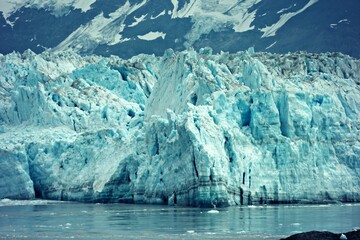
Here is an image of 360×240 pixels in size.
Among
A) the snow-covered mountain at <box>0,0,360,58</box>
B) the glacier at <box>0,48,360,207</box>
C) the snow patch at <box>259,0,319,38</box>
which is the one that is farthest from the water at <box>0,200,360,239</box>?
the snow patch at <box>259,0,319,38</box>

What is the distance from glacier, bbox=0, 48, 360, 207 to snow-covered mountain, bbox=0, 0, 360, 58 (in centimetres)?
3594

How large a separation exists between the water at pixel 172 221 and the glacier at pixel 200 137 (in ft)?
5.89

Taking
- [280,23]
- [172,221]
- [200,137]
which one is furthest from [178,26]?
[172,221]

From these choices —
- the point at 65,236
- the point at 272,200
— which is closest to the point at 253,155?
the point at 272,200

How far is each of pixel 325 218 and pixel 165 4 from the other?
9249 centimetres

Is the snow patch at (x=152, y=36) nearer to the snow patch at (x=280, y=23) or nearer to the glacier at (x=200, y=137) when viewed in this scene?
the snow patch at (x=280, y=23)

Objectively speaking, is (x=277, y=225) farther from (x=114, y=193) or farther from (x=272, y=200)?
(x=114, y=193)

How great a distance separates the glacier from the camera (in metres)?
43.6

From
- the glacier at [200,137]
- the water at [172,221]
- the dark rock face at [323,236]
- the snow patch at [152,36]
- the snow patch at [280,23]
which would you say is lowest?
the dark rock face at [323,236]

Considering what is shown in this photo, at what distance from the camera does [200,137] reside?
141 feet

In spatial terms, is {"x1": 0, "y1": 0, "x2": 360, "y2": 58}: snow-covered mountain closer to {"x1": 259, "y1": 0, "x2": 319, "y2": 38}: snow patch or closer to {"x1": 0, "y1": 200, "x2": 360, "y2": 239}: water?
{"x1": 259, "y1": 0, "x2": 319, "y2": 38}: snow patch

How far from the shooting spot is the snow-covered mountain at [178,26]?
95.0 meters

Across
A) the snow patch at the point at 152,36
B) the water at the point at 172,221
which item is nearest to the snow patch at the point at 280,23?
the snow patch at the point at 152,36

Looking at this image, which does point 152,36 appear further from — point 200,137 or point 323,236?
point 323,236
